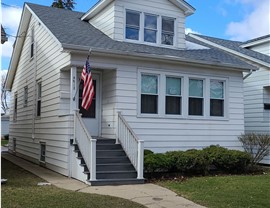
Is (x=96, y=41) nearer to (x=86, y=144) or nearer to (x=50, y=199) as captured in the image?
(x=86, y=144)

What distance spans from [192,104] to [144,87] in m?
2.10

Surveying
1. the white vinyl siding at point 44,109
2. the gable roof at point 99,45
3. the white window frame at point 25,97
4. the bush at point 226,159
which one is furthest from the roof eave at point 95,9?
the bush at point 226,159

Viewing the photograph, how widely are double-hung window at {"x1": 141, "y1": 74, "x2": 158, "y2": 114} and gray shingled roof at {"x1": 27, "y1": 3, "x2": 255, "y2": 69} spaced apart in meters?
0.92

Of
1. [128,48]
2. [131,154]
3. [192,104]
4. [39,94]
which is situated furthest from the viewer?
[39,94]

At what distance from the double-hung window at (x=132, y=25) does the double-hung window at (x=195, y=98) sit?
2704 mm

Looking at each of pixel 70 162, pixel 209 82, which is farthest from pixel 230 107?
pixel 70 162

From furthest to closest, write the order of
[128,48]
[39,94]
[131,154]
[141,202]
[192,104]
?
[39,94] → [192,104] → [128,48] → [131,154] → [141,202]

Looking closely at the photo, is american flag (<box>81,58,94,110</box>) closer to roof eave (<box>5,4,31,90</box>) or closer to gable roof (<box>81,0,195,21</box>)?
gable roof (<box>81,0,195,21</box>)

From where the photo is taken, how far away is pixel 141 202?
783cm

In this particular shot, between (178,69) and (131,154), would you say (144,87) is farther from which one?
(131,154)

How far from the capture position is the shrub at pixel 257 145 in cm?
1351

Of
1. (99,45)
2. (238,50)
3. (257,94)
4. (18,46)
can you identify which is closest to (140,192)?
(99,45)

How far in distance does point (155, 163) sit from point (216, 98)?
4568mm

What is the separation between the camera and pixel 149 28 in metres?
14.2
